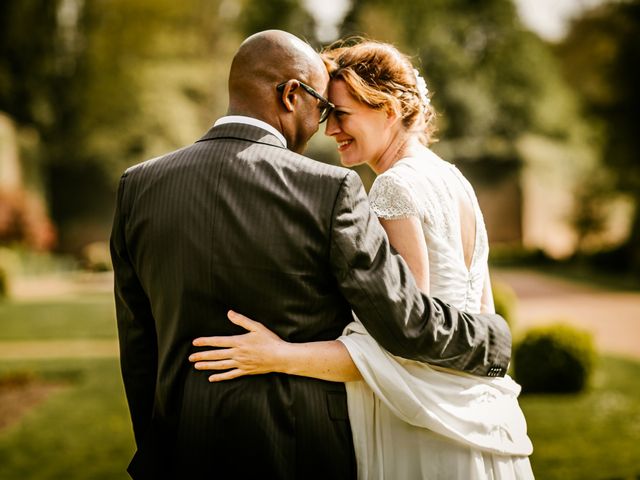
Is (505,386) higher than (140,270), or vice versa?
(140,270)

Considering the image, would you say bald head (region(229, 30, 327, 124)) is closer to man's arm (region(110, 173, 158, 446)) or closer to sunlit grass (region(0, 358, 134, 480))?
man's arm (region(110, 173, 158, 446))

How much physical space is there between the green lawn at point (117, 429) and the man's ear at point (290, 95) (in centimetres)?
404

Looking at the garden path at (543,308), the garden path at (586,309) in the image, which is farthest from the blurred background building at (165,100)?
the garden path at (586,309)

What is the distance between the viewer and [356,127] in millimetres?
2535

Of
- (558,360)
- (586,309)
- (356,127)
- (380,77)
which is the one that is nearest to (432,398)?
(356,127)

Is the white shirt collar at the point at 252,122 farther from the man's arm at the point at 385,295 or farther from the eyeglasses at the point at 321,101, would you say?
the man's arm at the point at 385,295

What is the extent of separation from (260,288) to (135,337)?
579 mm

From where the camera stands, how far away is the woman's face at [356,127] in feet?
8.17

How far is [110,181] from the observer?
98.2 ft

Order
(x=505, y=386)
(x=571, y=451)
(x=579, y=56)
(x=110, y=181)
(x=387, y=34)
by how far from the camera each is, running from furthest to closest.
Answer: (x=579, y=56) → (x=110, y=181) → (x=387, y=34) → (x=571, y=451) → (x=505, y=386)

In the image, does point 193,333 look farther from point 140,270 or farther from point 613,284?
point 613,284

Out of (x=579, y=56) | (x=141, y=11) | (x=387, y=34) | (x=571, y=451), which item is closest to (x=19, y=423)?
(x=571, y=451)

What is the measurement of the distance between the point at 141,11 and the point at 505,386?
99.7 feet

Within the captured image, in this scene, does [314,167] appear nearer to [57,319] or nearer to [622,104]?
[57,319]
